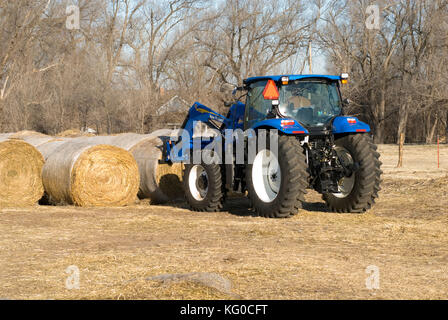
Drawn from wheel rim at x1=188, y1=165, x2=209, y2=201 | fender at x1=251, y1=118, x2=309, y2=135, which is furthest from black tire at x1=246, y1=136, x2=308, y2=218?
wheel rim at x1=188, y1=165, x2=209, y2=201

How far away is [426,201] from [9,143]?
773cm

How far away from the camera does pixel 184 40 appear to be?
36.3 m

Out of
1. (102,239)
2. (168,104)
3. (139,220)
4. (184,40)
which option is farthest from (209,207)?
(184,40)

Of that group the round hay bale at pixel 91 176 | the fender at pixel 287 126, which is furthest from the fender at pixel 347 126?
the round hay bale at pixel 91 176

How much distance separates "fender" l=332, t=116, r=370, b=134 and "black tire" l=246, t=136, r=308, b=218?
71 centimetres

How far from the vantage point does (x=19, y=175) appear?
37.4 feet

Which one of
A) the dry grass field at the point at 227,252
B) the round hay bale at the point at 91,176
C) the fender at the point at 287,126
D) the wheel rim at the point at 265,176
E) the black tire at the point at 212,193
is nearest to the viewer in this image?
the dry grass field at the point at 227,252

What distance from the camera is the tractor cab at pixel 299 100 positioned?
924 cm

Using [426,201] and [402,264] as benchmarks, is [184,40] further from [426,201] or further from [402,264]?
[402,264]

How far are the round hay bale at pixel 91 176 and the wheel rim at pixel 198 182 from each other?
4.51 feet
